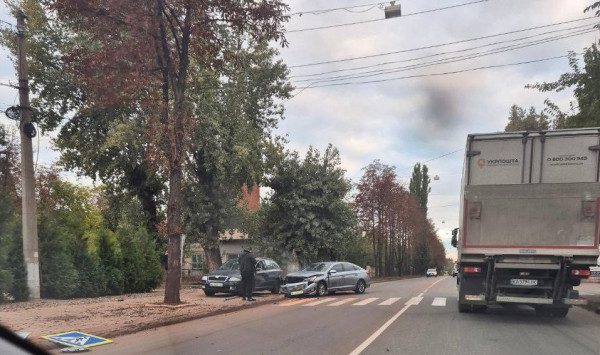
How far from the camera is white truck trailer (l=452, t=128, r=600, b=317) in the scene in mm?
10500

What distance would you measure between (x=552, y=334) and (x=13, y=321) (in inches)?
422

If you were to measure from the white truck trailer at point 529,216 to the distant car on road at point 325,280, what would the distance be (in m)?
7.94

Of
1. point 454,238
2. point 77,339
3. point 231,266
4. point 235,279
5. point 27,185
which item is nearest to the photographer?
point 77,339

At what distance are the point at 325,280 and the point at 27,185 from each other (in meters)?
11.0

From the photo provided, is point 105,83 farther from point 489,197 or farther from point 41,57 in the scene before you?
point 41,57

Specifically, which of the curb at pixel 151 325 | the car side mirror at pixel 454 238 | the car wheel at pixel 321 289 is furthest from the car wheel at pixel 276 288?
the car side mirror at pixel 454 238

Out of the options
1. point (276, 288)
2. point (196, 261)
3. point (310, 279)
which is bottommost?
point (196, 261)

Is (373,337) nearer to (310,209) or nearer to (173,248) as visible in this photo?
(173,248)

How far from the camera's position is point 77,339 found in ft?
27.0

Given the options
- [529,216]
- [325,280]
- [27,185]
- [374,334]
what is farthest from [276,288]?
[529,216]

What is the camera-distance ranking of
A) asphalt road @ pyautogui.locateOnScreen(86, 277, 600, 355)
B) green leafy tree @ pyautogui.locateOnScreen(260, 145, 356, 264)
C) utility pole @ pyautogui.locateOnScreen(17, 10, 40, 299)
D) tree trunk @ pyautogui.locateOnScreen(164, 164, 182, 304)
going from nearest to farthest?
1. asphalt road @ pyautogui.locateOnScreen(86, 277, 600, 355)
2. tree trunk @ pyautogui.locateOnScreen(164, 164, 182, 304)
3. utility pole @ pyautogui.locateOnScreen(17, 10, 40, 299)
4. green leafy tree @ pyautogui.locateOnScreen(260, 145, 356, 264)

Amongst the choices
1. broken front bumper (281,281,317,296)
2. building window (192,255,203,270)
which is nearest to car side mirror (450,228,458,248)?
broken front bumper (281,281,317,296)

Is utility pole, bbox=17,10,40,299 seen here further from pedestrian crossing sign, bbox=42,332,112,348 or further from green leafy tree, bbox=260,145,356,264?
green leafy tree, bbox=260,145,356,264

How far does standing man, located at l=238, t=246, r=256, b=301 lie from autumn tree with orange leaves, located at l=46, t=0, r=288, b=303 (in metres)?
2.96
